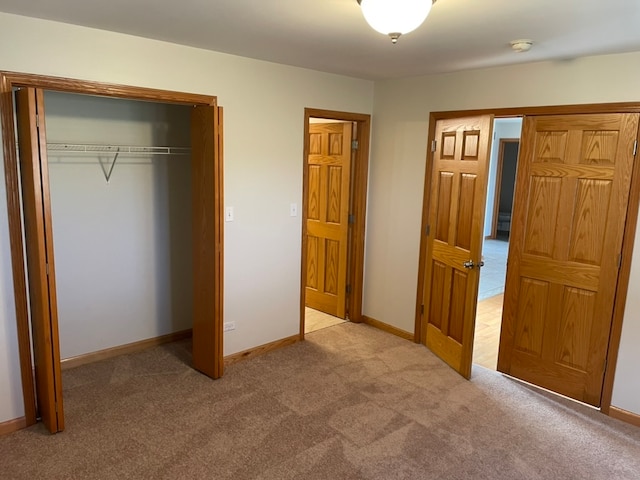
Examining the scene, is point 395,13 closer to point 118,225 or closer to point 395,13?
point 395,13

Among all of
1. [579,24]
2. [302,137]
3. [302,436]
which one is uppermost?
[579,24]

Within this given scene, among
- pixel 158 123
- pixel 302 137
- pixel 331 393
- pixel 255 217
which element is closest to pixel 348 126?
pixel 302 137

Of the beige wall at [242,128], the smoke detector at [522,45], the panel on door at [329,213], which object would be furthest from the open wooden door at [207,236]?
the smoke detector at [522,45]

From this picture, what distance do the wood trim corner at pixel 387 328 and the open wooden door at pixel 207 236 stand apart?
172 cm

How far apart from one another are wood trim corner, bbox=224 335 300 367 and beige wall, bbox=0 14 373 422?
0.16ft

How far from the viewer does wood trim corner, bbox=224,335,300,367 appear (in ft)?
12.1

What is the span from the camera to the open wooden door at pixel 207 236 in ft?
10.2

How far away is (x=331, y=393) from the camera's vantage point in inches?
128

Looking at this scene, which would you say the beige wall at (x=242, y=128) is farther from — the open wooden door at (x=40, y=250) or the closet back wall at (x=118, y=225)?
the closet back wall at (x=118, y=225)

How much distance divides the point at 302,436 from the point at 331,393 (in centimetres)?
55

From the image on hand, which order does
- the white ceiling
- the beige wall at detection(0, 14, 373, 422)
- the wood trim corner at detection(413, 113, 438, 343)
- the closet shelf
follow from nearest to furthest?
the white ceiling < the beige wall at detection(0, 14, 373, 422) < the closet shelf < the wood trim corner at detection(413, 113, 438, 343)

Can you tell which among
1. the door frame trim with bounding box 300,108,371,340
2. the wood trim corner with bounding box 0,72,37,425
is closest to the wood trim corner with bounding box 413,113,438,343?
the door frame trim with bounding box 300,108,371,340

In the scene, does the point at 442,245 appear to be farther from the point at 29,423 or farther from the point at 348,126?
the point at 29,423

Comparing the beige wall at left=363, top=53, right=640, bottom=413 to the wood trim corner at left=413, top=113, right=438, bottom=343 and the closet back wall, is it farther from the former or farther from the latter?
the closet back wall
